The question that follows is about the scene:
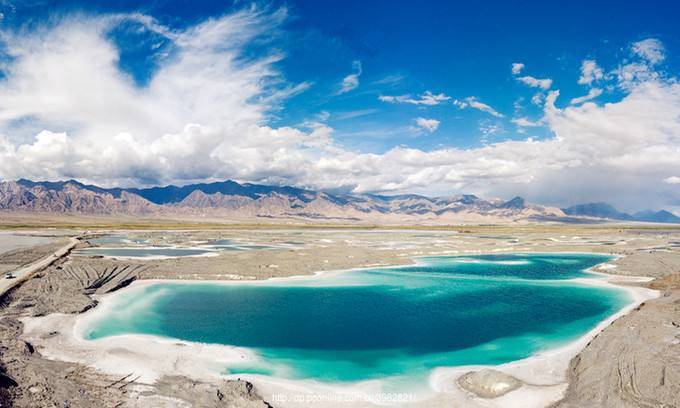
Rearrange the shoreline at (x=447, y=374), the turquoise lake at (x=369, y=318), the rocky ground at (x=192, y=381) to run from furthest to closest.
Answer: the turquoise lake at (x=369, y=318) → the shoreline at (x=447, y=374) → the rocky ground at (x=192, y=381)

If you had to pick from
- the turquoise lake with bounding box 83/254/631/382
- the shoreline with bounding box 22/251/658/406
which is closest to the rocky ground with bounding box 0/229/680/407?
the shoreline with bounding box 22/251/658/406

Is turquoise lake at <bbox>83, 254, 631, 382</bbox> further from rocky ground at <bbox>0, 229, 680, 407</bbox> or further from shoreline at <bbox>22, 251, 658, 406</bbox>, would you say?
rocky ground at <bbox>0, 229, 680, 407</bbox>

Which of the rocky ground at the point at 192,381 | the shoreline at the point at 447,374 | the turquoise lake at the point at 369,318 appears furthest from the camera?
the turquoise lake at the point at 369,318

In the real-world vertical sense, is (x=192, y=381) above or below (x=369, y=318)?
below

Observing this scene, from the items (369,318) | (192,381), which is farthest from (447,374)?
(192,381)

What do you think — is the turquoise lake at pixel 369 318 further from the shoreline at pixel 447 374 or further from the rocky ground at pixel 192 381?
the rocky ground at pixel 192 381

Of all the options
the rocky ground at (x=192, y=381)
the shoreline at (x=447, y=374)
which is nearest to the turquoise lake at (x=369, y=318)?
the shoreline at (x=447, y=374)

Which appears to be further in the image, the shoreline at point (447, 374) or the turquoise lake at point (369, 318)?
the turquoise lake at point (369, 318)

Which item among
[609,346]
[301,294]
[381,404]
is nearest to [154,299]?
[301,294]

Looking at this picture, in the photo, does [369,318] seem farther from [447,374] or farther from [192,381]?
[192,381]

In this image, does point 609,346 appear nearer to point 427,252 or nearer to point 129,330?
point 129,330
